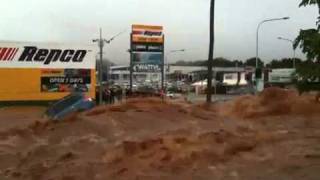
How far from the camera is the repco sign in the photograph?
185ft

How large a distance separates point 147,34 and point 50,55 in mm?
15133

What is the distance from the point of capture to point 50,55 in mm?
56750

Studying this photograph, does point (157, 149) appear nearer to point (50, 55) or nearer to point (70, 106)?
point (70, 106)

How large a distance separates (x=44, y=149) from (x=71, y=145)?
722 mm

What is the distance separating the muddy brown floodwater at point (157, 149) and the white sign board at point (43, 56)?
1252 inches

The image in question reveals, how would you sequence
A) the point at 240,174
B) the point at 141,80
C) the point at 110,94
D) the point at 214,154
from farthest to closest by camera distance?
1. the point at 141,80
2. the point at 110,94
3. the point at 214,154
4. the point at 240,174

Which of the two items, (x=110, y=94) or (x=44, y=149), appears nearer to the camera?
(x=44, y=149)

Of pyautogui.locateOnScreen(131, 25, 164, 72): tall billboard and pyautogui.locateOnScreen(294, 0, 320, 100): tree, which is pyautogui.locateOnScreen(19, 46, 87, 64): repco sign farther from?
pyautogui.locateOnScreen(294, 0, 320, 100): tree

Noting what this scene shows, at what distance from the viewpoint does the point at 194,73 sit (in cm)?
16600

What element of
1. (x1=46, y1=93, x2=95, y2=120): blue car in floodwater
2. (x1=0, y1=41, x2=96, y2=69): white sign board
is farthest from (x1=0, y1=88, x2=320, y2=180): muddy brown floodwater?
(x1=0, y1=41, x2=96, y2=69): white sign board

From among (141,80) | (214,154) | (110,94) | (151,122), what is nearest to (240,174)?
(214,154)

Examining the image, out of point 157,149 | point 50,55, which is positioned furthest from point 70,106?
point 50,55

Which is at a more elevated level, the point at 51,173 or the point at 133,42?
the point at 133,42

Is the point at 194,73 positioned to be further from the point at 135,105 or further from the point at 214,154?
the point at 214,154
